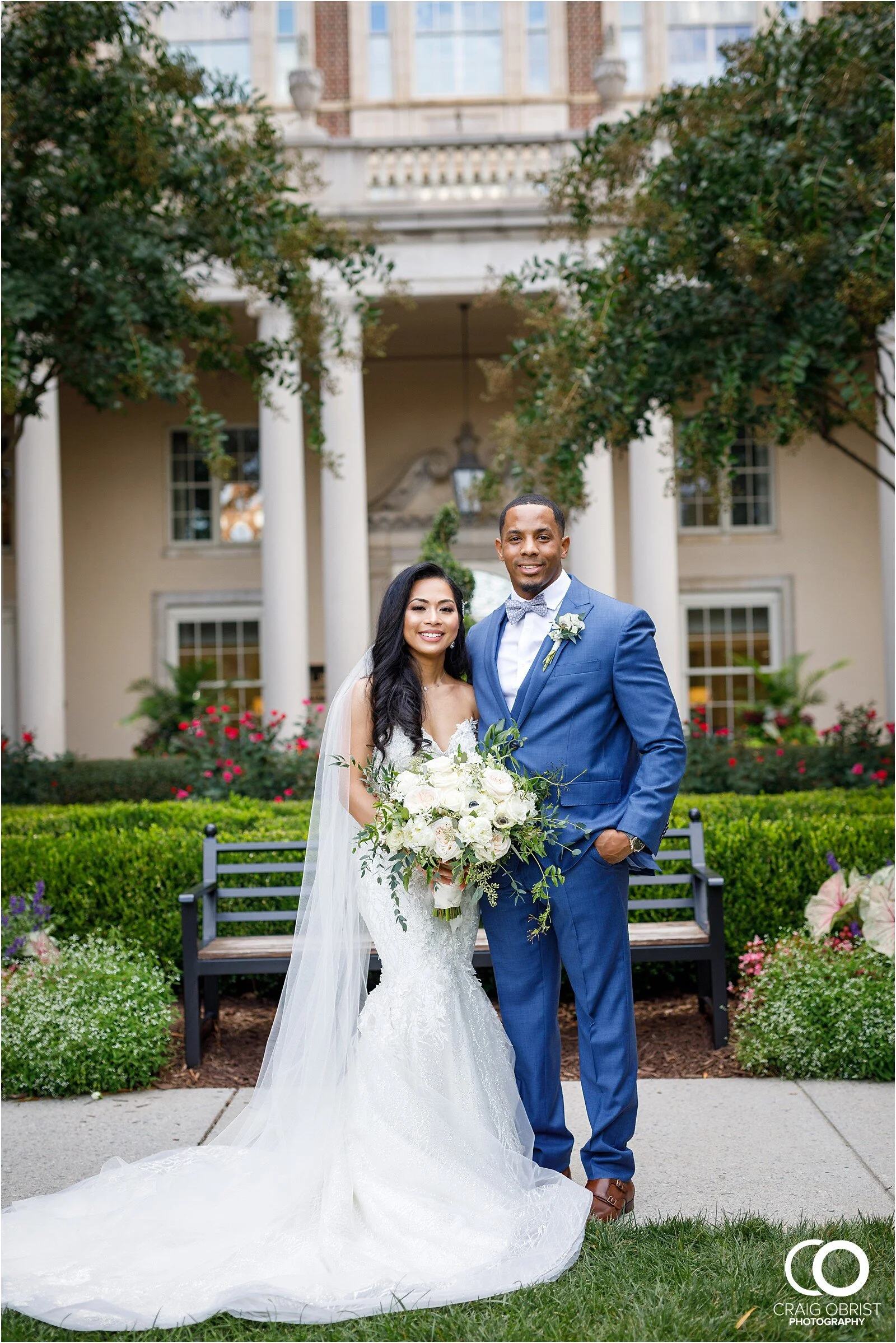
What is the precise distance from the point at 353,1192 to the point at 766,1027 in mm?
2487

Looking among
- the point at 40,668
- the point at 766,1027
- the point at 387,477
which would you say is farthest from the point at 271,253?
the point at 387,477

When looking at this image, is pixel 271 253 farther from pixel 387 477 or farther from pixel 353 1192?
pixel 387 477

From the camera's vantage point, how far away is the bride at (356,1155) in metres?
3.35

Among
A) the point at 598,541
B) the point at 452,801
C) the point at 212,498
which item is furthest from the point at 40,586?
the point at 452,801

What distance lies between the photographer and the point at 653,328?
8102 millimetres

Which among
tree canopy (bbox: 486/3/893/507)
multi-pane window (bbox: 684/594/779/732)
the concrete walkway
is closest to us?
the concrete walkway

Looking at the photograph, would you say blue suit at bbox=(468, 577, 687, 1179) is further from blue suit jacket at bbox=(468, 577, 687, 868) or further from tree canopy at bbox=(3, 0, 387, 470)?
tree canopy at bbox=(3, 0, 387, 470)

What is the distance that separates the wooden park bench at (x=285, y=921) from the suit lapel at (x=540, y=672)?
2.01 m

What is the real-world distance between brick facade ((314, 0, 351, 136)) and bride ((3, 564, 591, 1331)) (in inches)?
646

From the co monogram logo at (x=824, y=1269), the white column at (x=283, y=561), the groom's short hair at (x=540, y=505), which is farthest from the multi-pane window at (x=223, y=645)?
the co monogram logo at (x=824, y=1269)

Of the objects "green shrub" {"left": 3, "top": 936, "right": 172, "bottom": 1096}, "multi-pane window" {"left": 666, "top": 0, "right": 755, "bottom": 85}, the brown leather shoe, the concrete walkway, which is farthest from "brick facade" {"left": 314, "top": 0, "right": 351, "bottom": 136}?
the brown leather shoe

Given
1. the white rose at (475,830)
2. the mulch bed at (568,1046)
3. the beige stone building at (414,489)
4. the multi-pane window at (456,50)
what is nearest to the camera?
the white rose at (475,830)

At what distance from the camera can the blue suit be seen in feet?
12.9

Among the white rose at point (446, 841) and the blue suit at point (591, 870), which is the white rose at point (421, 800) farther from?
the blue suit at point (591, 870)
